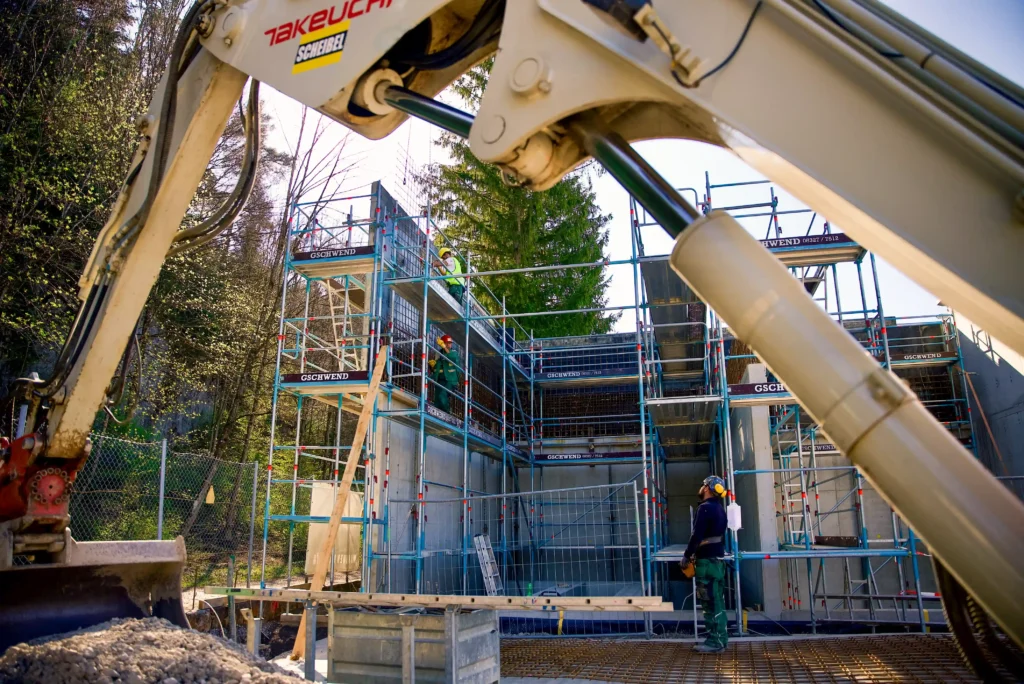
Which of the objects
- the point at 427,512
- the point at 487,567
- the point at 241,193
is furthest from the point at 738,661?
the point at 487,567

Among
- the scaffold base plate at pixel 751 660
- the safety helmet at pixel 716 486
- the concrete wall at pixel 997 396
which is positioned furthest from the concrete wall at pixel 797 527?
the safety helmet at pixel 716 486

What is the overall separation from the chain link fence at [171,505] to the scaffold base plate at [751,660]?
4.91 m

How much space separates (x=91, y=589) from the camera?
455cm

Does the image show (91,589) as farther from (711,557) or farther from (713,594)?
(713,594)

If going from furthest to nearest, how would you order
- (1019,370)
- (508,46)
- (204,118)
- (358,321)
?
1. (358,321)
2. (1019,370)
3. (204,118)
4. (508,46)

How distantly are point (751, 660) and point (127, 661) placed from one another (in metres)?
6.10

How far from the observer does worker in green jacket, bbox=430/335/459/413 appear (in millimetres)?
12727

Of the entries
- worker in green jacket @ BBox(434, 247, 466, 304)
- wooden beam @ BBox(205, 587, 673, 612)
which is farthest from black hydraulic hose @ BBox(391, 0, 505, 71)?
worker in green jacket @ BBox(434, 247, 466, 304)

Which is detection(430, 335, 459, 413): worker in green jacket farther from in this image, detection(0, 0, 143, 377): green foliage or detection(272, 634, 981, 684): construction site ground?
detection(0, 0, 143, 377): green foliage

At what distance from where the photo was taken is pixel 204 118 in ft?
13.6

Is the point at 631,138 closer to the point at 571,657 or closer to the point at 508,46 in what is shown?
the point at 508,46

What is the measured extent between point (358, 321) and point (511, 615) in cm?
680

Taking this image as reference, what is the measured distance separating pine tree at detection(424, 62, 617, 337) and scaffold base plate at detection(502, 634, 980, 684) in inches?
641

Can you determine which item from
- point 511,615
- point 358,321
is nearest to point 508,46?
point 511,615
